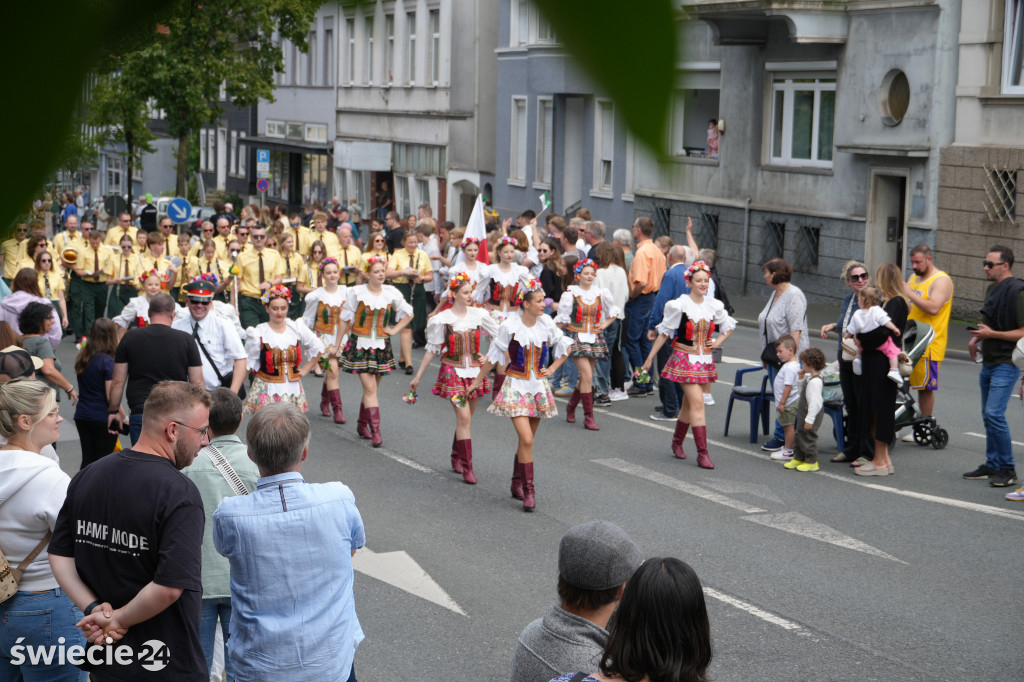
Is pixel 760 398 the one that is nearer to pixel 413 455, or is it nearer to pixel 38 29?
pixel 413 455

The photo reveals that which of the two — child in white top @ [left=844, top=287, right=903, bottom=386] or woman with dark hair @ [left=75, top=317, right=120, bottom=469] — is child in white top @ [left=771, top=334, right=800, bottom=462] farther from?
woman with dark hair @ [left=75, top=317, right=120, bottom=469]

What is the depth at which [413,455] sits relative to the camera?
409 inches

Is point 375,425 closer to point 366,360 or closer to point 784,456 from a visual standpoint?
point 366,360

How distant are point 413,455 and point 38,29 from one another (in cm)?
1004

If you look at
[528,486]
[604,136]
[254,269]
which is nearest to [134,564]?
[604,136]

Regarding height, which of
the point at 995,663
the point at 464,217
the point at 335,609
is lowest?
the point at 995,663

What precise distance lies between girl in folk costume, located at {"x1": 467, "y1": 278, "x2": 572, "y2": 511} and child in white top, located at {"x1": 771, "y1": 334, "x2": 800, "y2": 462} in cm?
208

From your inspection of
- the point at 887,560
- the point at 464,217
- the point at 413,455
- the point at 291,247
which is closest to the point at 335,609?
the point at 464,217

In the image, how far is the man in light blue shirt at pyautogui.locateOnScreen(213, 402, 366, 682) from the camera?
409 centimetres

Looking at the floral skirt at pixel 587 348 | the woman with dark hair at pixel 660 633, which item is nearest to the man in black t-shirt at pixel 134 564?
the woman with dark hair at pixel 660 633

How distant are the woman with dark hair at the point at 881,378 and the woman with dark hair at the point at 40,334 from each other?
5.94m

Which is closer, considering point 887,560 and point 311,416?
point 887,560

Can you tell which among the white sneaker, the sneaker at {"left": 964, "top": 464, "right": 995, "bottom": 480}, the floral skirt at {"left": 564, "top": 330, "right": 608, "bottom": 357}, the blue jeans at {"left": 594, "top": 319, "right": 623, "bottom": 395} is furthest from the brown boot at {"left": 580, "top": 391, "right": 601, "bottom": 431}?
the sneaker at {"left": 964, "top": 464, "right": 995, "bottom": 480}

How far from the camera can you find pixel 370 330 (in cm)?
1130
